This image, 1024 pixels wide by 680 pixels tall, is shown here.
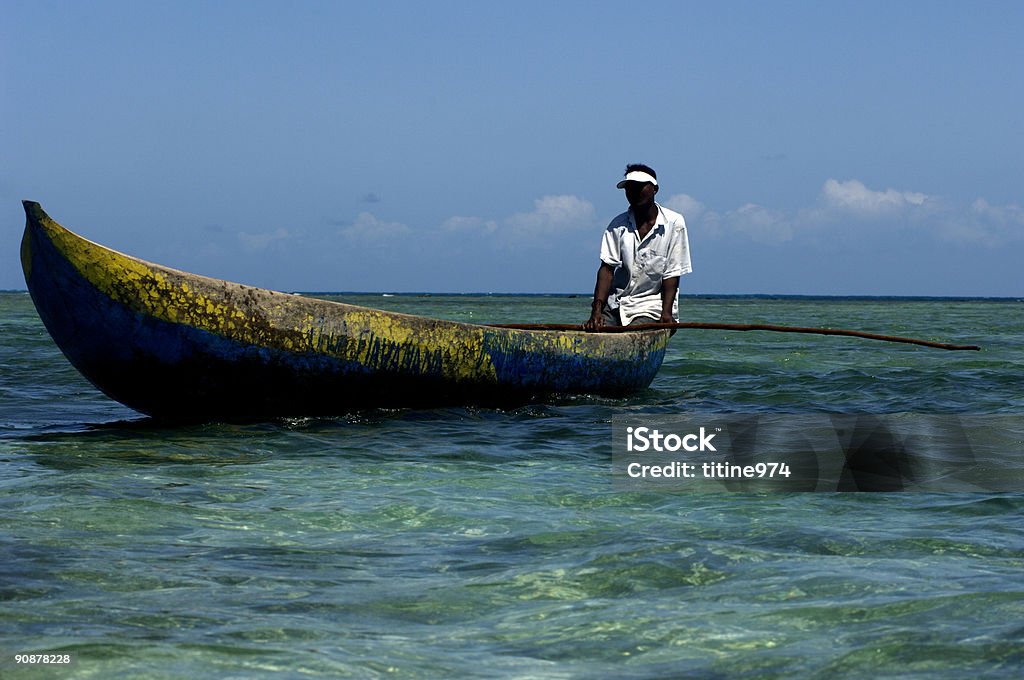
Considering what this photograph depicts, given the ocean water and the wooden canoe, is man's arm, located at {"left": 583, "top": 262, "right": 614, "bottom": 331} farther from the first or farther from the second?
the ocean water

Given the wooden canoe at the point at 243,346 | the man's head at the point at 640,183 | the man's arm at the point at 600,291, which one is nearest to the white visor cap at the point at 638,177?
the man's head at the point at 640,183

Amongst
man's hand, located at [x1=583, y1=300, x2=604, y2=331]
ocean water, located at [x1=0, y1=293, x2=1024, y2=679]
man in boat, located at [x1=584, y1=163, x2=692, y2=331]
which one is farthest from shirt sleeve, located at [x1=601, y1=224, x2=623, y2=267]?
ocean water, located at [x1=0, y1=293, x2=1024, y2=679]

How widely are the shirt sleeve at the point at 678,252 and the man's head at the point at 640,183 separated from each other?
13.3 inches

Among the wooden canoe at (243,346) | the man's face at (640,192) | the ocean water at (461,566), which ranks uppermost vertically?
the man's face at (640,192)

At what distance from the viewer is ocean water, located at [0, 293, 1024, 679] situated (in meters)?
2.82

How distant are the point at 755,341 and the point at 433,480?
14086 millimetres

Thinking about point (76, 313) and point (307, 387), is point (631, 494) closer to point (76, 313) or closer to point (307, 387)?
point (307, 387)

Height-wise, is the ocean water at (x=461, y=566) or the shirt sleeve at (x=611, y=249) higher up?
the shirt sleeve at (x=611, y=249)

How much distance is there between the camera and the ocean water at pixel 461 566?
2822 mm

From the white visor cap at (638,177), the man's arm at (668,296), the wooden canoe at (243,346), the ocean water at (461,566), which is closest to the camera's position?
the ocean water at (461,566)

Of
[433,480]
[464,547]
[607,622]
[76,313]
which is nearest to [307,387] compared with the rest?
[76,313]

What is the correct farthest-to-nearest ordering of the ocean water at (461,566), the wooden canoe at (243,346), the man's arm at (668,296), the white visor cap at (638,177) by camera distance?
the man's arm at (668,296)
the white visor cap at (638,177)
the wooden canoe at (243,346)
the ocean water at (461,566)

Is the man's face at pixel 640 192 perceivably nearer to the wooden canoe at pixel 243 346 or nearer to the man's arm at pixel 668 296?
the man's arm at pixel 668 296

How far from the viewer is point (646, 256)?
8141mm
